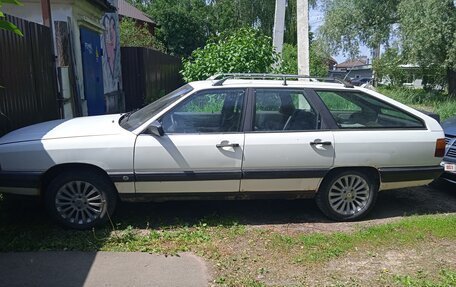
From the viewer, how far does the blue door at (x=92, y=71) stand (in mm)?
9758

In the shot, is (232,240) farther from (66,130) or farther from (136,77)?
(136,77)

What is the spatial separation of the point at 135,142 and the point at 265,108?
1501mm

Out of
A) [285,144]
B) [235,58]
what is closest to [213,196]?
[285,144]

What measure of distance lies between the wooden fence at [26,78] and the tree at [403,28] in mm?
15790

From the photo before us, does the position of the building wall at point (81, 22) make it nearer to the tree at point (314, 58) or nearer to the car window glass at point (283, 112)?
the car window glass at point (283, 112)

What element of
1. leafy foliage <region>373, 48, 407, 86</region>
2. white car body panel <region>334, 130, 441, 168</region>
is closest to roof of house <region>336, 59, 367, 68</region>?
leafy foliage <region>373, 48, 407, 86</region>

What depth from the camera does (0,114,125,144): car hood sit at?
479 centimetres

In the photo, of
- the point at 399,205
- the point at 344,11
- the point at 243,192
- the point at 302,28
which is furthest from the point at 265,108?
the point at 344,11

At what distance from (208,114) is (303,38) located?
8.01 metres

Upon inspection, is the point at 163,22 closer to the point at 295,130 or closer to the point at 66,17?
the point at 66,17

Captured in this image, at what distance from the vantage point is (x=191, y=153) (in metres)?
4.85

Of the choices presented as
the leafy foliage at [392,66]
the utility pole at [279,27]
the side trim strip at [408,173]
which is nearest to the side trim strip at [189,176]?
the side trim strip at [408,173]

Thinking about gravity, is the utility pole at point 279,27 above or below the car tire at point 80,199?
above

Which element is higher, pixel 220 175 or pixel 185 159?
pixel 185 159
